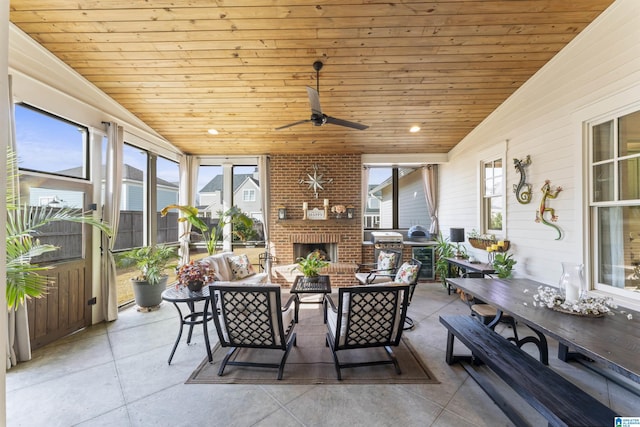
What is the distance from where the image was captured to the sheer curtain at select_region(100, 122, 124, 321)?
139 inches

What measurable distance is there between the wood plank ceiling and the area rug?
10.7 ft

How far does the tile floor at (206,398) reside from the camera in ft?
6.04

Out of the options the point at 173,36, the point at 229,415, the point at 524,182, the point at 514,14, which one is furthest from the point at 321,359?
the point at 514,14

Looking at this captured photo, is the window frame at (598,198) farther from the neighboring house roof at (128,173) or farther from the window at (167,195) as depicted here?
the window at (167,195)

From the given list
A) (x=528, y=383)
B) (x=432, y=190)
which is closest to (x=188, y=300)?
(x=528, y=383)

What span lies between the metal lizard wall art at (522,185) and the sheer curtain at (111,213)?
18.5 ft

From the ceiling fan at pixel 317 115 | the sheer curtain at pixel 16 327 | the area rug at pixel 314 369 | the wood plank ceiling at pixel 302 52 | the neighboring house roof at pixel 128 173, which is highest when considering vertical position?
the wood plank ceiling at pixel 302 52

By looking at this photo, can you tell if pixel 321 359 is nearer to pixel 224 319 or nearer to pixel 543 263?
pixel 224 319

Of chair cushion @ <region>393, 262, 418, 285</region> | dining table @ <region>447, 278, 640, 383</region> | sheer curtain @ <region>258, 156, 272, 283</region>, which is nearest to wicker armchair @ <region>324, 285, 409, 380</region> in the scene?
dining table @ <region>447, 278, 640, 383</region>

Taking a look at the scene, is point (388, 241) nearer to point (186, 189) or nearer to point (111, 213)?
point (186, 189)

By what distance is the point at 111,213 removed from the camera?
3.64m

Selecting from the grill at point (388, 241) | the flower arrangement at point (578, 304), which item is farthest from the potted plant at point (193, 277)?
the grill at point (388, 241)

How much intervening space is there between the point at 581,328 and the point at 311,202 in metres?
4.49

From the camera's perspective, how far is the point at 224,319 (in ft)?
7.59
